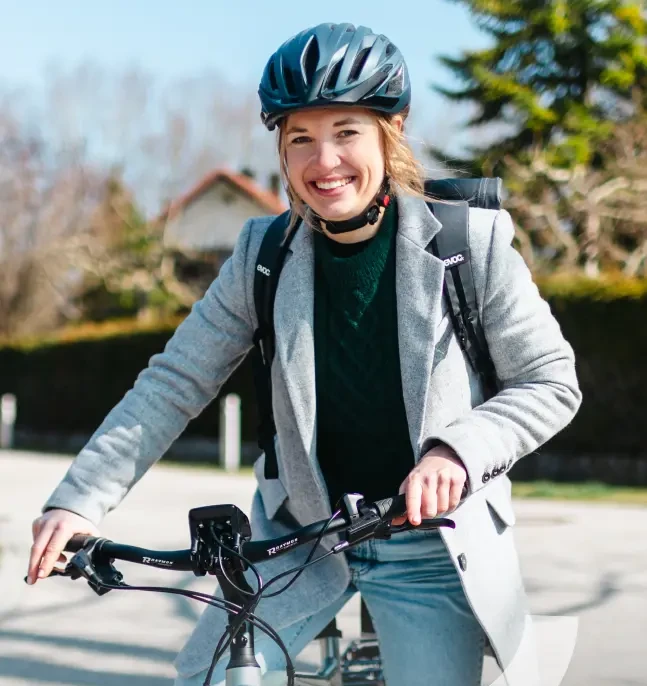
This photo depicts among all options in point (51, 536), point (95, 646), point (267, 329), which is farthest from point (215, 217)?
point (51, 536)

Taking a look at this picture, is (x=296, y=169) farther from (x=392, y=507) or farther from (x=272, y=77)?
(x=392, y=507)

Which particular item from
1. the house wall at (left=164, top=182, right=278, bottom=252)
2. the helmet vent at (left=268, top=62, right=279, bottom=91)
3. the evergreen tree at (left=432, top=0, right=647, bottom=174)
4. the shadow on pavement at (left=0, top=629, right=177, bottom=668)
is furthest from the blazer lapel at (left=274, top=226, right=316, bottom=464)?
the house wall at (left=164, top=182, right=278, bottom=252)

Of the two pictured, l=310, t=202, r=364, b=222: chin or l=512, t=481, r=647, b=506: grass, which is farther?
l=512, t=481, r=647, b=506: grass

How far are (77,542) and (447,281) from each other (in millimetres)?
953

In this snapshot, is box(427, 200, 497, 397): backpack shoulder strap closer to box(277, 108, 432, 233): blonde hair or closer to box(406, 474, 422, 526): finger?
box(277, 108, 432, 233): blonde hair

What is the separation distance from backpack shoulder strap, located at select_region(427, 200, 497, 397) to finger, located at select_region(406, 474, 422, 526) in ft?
1.77

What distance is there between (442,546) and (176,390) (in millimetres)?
697

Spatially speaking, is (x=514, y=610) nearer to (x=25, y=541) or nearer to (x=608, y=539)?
(x=608, y=539)

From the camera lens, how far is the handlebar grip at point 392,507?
80.2 inches

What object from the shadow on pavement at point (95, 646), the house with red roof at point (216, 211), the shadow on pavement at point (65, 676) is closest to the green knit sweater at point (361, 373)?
the shadow on pavement at point (65, 676)

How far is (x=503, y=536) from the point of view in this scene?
2.55 metres

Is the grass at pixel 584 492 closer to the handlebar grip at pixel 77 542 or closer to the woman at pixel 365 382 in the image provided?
the woman at pixel 365 382

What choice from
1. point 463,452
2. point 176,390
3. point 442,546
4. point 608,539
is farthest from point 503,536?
point 608,539

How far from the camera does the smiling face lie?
2441mm
